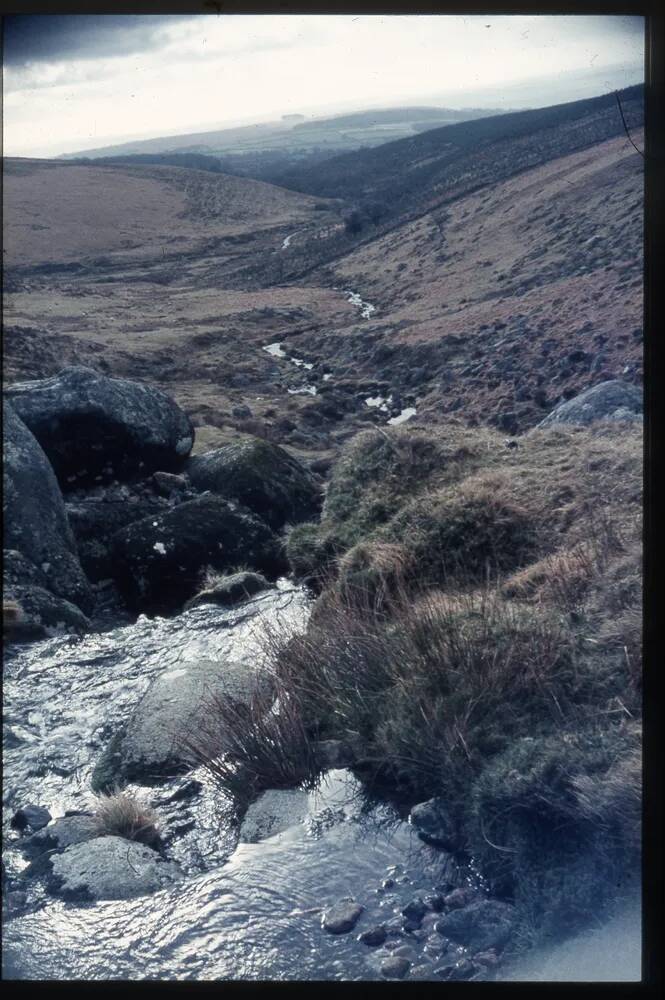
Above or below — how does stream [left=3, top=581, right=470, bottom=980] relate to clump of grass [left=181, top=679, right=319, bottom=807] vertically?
below

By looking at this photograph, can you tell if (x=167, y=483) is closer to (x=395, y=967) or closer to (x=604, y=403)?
(x=604, y=403)

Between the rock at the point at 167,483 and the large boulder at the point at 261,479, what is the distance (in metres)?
0.17

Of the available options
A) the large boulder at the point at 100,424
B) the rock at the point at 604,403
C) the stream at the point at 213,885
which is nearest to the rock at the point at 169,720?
the stream at the point at 213,885

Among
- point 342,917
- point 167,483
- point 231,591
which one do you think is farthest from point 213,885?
point 167,483

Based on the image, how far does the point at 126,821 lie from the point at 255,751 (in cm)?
64

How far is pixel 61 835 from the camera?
406cm

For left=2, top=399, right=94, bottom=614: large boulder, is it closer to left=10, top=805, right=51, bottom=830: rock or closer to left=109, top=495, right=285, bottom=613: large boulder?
left=109, top=495, right=285, bottom=613: large boulder

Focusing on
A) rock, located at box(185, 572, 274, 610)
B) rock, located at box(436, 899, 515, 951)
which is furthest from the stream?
rock, located at box(185, 572, 274, 610)

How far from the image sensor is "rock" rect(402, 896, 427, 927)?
11.7 ft

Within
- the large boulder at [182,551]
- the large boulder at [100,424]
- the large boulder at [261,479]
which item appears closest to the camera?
the large boulder at [182,551]

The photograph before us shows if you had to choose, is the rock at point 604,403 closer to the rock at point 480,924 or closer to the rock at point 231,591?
the rock at point 231,591

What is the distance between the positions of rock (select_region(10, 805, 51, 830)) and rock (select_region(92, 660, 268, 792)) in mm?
285

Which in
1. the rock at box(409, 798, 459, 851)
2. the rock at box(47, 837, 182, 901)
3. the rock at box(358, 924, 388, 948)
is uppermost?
the rock at box(409, 798, 459, 851)

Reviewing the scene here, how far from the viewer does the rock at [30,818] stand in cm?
414
